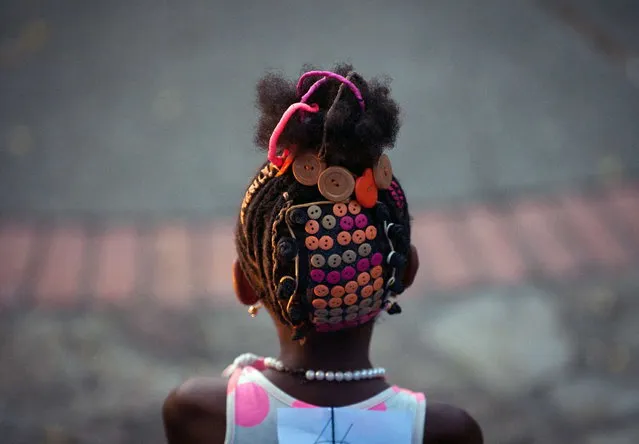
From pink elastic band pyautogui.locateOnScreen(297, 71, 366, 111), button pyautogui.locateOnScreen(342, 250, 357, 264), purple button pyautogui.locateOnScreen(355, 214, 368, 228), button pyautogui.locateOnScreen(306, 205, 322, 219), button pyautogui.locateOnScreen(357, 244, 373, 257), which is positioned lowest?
button pyautogui.locateOnScreen(342, 250, 357, 264)

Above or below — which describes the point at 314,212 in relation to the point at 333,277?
above

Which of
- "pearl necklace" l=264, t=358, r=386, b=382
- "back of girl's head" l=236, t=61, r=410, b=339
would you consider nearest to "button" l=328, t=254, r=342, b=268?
"back of girl's head" l=236, t=61, r=410, b=339

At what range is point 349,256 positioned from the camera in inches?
61.9

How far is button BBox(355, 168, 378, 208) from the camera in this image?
1.60m

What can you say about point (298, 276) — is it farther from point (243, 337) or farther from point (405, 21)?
point (405, 21)

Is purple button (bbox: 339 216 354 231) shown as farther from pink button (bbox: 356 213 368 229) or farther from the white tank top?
the white tank top

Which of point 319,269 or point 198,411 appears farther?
point 198,411

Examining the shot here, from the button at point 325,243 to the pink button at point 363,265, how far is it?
2.4 inches

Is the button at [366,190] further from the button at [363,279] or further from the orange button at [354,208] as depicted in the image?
the button at [363,279]

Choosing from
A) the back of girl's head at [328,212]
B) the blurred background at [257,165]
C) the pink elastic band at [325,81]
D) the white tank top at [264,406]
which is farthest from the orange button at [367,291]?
the blurred background at [257,165]

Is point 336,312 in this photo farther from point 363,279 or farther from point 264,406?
point 264,406

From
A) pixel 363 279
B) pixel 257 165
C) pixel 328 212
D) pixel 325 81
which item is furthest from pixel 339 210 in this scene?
pixel 257 165

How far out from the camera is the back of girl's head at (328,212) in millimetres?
1574

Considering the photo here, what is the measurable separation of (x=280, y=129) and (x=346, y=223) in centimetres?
21
